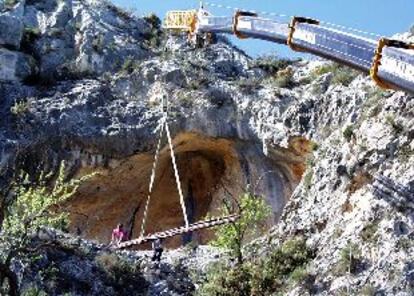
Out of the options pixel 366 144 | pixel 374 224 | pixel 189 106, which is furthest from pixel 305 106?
pixel 374 224

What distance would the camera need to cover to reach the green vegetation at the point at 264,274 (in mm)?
20375

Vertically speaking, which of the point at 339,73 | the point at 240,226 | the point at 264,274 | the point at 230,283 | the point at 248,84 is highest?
the point at 339,73

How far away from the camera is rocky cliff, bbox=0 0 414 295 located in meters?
30.9

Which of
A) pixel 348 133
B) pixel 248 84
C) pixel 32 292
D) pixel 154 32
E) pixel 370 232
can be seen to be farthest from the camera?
pixel 154 32

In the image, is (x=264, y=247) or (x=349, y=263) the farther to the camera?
(x=264, y=247)

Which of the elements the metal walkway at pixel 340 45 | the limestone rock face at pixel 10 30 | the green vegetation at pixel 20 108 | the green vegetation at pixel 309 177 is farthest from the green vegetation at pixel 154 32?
the green vegetation at pixel 309 177

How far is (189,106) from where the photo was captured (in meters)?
33.1

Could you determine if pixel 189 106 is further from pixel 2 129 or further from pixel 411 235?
pixel 411 235

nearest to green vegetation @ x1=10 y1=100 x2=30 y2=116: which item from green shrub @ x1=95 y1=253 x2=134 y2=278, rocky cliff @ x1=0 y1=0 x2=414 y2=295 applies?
rocky cliff @ x1=0 y1=0 x2=414 y2=295

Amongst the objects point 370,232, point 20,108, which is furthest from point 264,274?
point 20,108

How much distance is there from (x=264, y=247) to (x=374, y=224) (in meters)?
3.59

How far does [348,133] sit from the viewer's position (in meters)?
22.6

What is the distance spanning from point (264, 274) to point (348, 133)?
15.1ft

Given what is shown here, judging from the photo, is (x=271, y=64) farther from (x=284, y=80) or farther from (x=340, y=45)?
(x=340, y=45)
